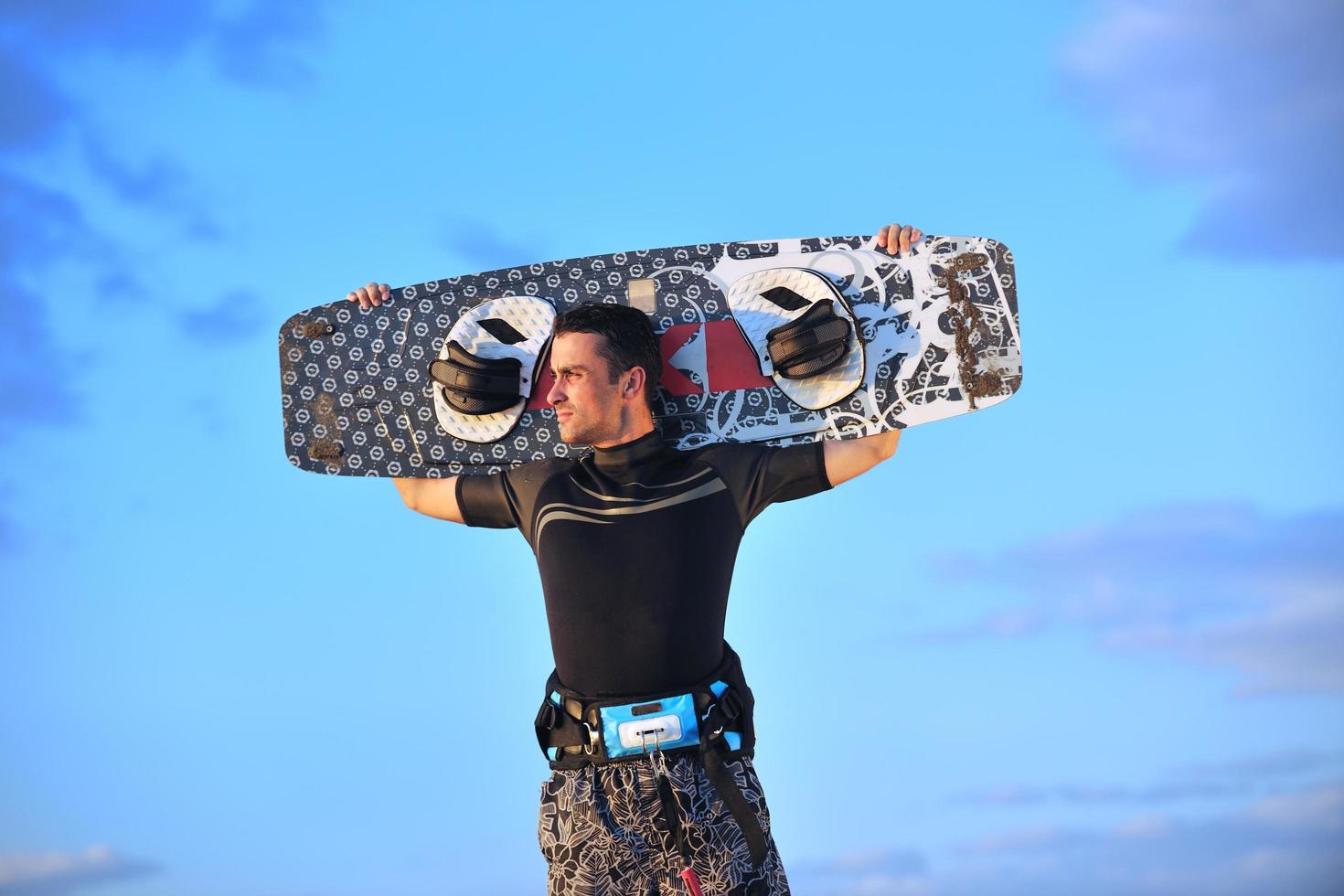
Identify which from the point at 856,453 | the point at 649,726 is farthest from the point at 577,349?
the point at 649,726

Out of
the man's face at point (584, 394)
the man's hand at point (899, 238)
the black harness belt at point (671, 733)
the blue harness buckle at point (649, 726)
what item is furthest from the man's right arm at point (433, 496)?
the man's hand at point (899, 238)

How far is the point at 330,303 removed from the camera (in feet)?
18.5

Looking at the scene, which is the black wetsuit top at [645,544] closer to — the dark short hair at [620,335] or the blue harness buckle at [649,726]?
the blue harness buckle at [649,726]

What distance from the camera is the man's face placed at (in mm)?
4785

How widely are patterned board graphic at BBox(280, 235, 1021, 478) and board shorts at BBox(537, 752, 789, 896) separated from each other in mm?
1298

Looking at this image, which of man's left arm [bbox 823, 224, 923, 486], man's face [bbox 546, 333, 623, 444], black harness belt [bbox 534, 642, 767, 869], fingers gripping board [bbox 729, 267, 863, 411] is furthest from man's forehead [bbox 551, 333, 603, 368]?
black harness belt [bbox 534, 642, 767, 869]

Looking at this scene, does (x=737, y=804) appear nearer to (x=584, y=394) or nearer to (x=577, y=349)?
(x=584, y=394)

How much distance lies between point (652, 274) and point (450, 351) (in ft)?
2.77

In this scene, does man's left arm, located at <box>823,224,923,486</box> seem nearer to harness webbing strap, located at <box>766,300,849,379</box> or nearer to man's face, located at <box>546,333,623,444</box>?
harness webbing strap, located at <box>766,300,849,379</box>

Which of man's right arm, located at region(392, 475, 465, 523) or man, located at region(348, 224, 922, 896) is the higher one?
man's right arm, located at region(392, 475, 465, 523)

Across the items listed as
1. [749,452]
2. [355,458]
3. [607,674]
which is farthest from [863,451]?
[355,458]

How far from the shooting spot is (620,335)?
4926mm

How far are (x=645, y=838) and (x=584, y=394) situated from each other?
152cm

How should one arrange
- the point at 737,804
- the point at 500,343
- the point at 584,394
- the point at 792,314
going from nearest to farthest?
the point at 737,804 < the point at 584,394 < the point at 792,314 < the point at 500,343
